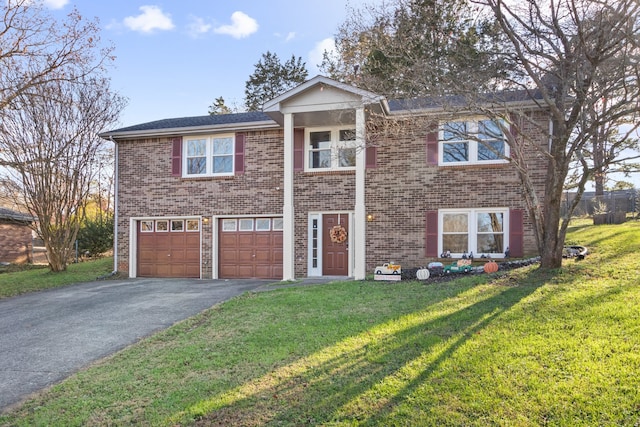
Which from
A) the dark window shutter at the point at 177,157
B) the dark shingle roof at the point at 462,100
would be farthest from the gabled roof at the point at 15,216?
the dark shingle roof at the point at 462,100

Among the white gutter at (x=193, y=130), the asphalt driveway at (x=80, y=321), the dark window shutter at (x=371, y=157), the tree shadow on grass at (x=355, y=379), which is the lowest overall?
the asphalt driveway at (x=80, y=321)

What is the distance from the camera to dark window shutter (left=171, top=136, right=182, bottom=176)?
46.4ft

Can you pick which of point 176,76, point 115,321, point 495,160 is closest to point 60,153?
point 176,76

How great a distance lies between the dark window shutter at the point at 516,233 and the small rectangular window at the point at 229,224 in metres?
8.55

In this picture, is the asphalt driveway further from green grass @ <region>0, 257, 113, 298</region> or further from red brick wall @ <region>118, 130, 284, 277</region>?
red brick wall @ <region>118, 130, 284, 277</region>

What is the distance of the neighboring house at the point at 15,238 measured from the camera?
22.1 meters

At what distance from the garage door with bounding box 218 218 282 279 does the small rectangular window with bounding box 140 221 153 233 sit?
106 inches

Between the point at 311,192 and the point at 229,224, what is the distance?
3.10 metres

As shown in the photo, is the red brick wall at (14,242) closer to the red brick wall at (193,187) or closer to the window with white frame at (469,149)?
the red brick wall at (193,187)

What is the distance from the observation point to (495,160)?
1178 cm

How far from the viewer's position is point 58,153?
15.7 metres

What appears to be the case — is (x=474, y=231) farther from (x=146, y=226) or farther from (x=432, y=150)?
(x=146, y=226)

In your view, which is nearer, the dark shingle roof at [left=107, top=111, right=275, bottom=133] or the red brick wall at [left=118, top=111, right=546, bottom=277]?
the red brick wall at [left=118, top=111, right=546, bottom=277]

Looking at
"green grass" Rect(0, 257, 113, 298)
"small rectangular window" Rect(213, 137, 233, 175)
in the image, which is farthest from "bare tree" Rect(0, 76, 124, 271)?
"small rectangular window" Rect(213, 137, 233, 175)
